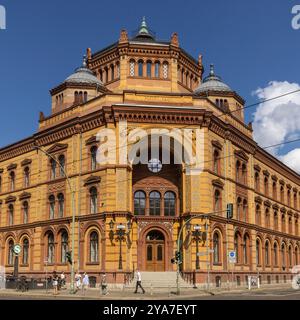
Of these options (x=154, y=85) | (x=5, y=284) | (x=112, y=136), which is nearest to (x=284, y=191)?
(x=154, y=85)

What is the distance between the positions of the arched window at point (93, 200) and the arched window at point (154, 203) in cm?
513

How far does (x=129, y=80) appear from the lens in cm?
5166

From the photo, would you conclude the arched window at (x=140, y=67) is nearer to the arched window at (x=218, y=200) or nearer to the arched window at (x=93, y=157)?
the arched window at (x=93, y=157)

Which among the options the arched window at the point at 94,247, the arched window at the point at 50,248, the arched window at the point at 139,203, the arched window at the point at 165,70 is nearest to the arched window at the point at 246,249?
the arched window at the point at 139,203

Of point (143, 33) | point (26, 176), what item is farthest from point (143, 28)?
point (26, 176)

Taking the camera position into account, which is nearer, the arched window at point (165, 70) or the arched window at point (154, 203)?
the arched window at point (154, 203)

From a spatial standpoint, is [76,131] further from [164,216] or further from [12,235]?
[12,235]

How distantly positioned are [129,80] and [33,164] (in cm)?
1310

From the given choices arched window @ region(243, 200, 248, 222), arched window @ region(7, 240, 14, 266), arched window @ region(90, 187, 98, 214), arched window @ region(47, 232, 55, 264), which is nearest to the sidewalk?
arched window @ region(90, 187, 98, 214)

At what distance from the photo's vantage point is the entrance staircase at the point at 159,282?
4080cm

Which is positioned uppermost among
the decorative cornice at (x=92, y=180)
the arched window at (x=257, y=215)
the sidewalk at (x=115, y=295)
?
the decorative cornice at (x=92, y=180)

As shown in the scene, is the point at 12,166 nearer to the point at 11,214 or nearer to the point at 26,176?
the point at 26,176

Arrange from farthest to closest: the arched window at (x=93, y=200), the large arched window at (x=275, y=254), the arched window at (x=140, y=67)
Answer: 1. the large arched window at (x=275, y=254)
2. the arched window at (x=140, y=67)
3. the arched window at (x=93, y=200)

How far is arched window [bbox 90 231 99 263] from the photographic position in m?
43.3
